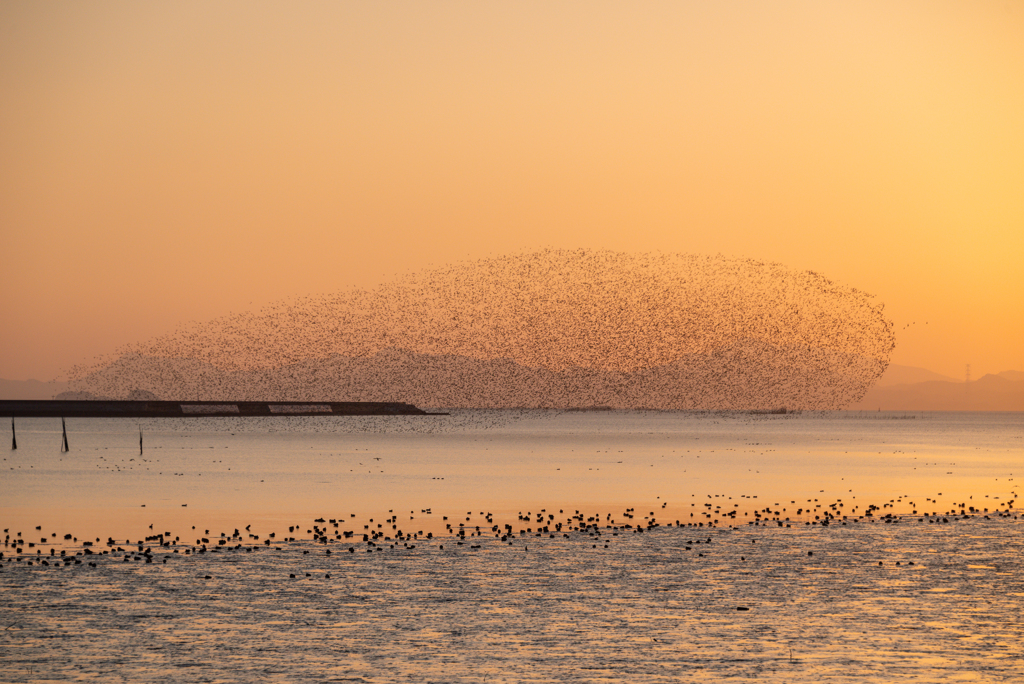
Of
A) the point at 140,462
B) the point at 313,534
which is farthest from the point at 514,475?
the point at 313,534

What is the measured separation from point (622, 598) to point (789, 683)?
7.81 m

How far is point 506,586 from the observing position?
87.8 feet

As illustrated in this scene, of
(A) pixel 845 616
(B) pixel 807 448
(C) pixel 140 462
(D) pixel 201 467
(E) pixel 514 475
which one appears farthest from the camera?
(B) pixel 807 448

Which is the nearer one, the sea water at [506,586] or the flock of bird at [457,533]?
the sea water at [506,586]

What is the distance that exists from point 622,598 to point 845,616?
16.2ft

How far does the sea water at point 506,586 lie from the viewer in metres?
19.1

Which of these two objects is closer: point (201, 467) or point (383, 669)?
point (383, 669)

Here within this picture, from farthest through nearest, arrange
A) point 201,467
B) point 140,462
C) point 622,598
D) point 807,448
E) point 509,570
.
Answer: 1. point 807,448
2. point 140,462
3. point 201,467
4. point 509,570
5. point 622,598

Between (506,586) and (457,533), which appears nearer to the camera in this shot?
(506,586)

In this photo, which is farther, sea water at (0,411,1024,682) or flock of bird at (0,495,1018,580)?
flock of bird at (0,495,1018,580)

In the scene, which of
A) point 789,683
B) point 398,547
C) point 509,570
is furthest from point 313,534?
point 789,683

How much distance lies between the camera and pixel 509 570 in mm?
29422

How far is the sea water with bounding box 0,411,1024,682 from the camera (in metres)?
19.1

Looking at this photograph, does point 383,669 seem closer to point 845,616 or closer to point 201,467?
point 845,616
